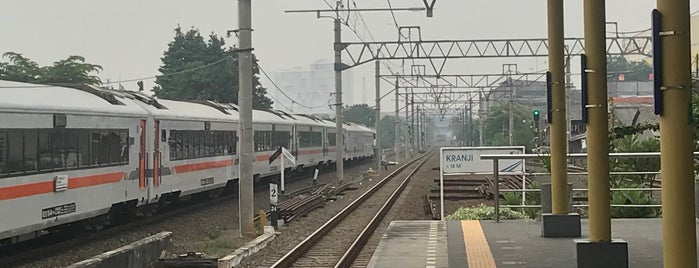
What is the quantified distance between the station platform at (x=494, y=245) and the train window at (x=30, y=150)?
5.02 meters

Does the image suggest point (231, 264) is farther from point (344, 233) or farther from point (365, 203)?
point (365, 203)

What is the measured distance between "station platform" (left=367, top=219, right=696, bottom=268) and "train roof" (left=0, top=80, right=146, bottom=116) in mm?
5296

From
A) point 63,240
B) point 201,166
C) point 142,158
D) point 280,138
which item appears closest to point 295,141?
point 280,138

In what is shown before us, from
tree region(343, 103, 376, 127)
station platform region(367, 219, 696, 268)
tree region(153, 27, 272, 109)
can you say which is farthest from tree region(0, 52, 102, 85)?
tree region(343, 103, 376, 127)

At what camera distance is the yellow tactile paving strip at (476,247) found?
8164 mm

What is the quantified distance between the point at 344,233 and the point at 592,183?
408 inches

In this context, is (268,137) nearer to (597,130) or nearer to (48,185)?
(48,185)

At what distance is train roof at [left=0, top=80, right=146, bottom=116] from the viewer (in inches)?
458

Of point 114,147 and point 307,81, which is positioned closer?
point 114,147

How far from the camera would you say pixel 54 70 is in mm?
44156

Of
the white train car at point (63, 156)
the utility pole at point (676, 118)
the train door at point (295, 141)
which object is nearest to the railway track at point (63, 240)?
the white train car at point (63, 156)

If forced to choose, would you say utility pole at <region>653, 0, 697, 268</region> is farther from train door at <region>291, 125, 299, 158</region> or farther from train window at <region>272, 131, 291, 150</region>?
train door at <region>291, 125, 299, 158</region>

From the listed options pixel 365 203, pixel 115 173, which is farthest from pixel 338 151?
pixel 115 173

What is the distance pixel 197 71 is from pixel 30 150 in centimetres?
4205
